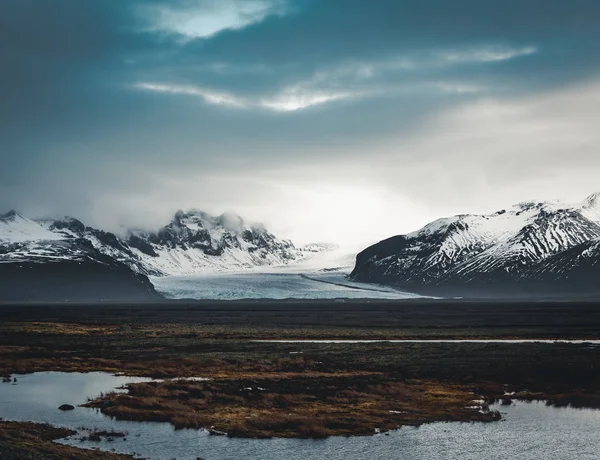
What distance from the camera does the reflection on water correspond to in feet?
107

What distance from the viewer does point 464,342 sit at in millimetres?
87625

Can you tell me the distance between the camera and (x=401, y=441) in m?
35.5

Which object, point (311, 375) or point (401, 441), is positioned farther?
point (311, 375)

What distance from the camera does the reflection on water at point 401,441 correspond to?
32.8m

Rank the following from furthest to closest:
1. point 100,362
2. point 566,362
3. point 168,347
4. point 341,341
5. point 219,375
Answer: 1. point 341,341
2. point 168,347
3. point 100,362
4. point 566,362
5. point 219,375

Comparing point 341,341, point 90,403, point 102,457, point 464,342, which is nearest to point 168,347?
point 341,341

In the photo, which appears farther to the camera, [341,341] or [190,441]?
[341,341]

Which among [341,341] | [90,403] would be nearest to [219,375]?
[90,403]

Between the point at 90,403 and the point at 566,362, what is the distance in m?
38.8

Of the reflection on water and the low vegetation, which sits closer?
the reflection on water

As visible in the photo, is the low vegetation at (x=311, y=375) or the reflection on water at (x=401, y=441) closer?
the reflection on water at (x=401, y=441)

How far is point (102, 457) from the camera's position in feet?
98.7

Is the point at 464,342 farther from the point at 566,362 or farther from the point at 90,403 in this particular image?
the point at 90,403

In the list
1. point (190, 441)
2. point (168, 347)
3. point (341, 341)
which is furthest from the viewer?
point (341, 341)
